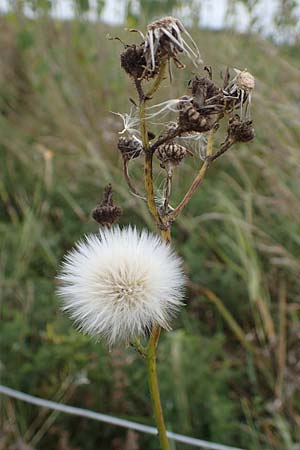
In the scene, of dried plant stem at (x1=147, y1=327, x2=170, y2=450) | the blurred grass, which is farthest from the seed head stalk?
the blurred grass

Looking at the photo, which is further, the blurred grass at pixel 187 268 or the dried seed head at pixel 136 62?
the blurred grass at pixel 187 268

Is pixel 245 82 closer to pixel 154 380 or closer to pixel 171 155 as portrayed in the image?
pixel 171 155

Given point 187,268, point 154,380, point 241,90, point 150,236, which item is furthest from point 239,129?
point 187,268

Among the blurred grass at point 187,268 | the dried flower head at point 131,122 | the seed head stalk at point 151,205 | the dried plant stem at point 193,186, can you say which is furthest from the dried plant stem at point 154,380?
the blurred grass at point 187,268

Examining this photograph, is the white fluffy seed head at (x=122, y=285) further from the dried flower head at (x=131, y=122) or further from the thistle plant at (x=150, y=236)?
the dried flower head at (x=131, y=122)

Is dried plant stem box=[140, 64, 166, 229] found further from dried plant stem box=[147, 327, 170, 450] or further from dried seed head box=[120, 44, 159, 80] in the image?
dried plant stem box=[147, 327, 170, 450]

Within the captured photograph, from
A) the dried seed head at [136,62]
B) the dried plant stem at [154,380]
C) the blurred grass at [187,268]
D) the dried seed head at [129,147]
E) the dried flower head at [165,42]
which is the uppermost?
the dried flower head at [165,42]

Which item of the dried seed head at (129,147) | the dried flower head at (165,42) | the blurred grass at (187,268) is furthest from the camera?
the blurred grass at (187,268)

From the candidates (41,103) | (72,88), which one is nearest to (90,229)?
(72,88)
